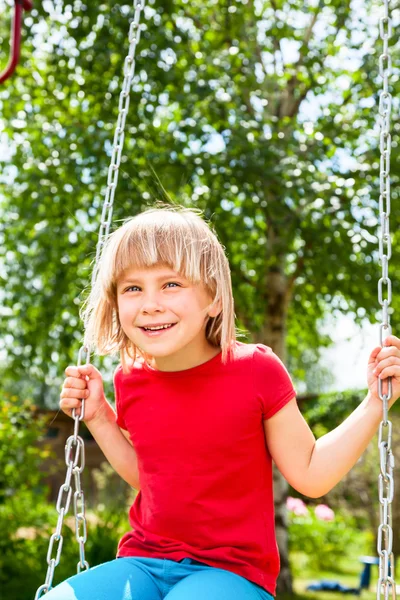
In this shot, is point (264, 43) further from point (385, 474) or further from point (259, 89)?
point (385, 474)

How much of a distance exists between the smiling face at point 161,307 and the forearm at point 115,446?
0.34m

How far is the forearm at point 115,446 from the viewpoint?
227 cm

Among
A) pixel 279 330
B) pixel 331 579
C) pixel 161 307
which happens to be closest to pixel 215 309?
pixel 161 307

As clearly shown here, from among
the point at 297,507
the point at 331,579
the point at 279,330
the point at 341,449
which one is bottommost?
the point at 331,579

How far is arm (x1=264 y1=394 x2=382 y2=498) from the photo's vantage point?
1961 millimetres

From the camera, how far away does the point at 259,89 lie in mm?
6430

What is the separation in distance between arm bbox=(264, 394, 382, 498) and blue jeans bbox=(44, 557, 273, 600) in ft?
0.98

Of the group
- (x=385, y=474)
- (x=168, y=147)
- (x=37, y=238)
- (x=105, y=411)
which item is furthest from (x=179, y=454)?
(x=37, y=238)

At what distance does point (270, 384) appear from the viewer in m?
2.00

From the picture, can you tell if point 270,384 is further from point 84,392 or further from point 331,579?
point 331,579

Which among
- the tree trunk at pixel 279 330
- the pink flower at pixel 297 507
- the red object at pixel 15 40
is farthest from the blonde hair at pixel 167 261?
the pink flower at pixel 297 507

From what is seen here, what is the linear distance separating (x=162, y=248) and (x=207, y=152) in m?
3.84

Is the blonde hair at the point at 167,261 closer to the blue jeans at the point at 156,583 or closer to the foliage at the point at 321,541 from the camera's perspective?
the blue jeans at the point at 156,583

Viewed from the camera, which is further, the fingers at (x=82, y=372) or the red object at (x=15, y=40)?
the red object at (x=15, y=40)
